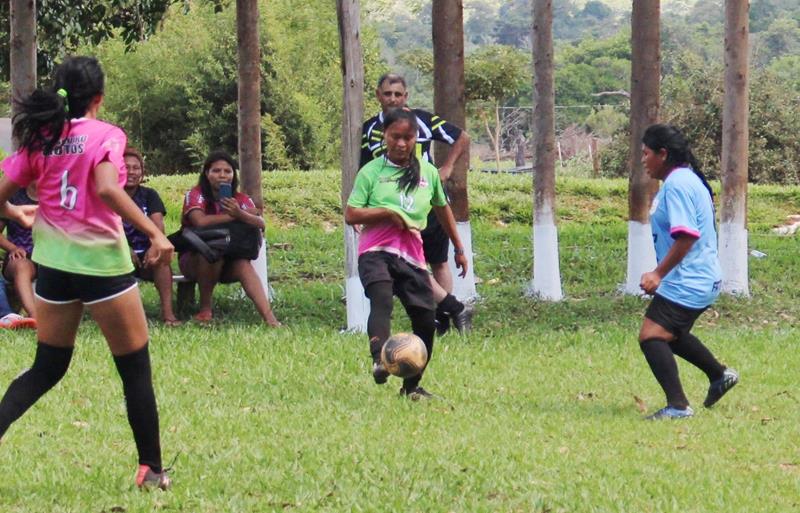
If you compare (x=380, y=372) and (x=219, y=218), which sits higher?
(x=219, y=218)

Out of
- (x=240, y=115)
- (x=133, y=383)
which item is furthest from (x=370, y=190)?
(x=240, y=115)

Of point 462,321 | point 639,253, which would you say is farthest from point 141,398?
point 639,253

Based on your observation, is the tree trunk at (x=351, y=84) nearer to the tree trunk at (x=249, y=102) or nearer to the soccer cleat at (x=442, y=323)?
the soccer cleat at (x=442, y=323)

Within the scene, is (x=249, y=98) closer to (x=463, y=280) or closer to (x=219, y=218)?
(x=219, y=218)

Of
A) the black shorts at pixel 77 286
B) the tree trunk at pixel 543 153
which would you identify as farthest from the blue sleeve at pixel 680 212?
the tree trunk at pixel 543 153

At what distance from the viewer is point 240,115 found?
1456cm

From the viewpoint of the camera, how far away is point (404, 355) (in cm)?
786

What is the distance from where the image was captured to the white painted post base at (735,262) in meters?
16.1

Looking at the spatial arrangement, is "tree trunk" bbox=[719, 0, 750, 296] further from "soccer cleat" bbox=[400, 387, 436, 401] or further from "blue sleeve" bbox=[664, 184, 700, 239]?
"blue sleeve" bbox=[664, 184, 700, 239]

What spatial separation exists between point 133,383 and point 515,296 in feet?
34.0

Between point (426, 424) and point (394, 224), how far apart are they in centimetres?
129

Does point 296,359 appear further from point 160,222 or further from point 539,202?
point 539,202

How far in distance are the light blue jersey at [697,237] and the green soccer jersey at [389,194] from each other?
4.55 ft

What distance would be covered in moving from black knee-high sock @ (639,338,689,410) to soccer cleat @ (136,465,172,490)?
135 inches
